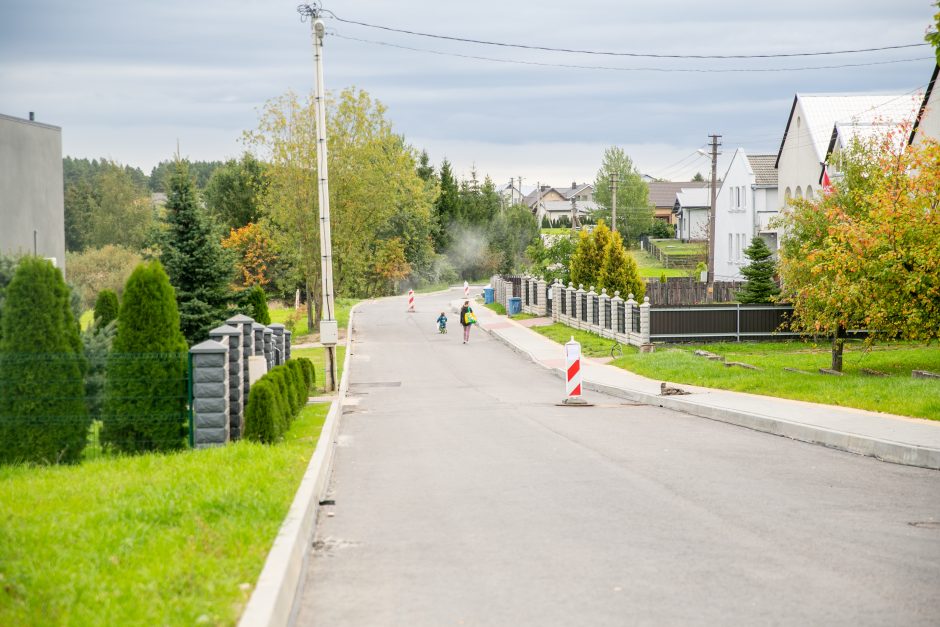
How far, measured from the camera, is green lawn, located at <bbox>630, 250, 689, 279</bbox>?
7706 cm

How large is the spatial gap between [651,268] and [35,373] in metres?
74.6

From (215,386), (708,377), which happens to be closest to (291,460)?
(215,386)

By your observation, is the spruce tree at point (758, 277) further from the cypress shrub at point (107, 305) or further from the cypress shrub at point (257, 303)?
the cypress shrub at point (107, 305)

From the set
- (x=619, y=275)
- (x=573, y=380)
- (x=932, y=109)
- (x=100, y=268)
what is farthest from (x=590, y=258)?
(x=100, y=268)

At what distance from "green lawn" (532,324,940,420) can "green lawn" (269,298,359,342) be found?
12.9 metres

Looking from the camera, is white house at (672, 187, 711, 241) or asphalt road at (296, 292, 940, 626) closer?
asphalt road at (296, 292, 940, 626)

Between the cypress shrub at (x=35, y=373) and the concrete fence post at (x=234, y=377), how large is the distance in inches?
116

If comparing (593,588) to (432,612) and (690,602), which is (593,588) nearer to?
(690,602)

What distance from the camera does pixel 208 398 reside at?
1315 centimetres

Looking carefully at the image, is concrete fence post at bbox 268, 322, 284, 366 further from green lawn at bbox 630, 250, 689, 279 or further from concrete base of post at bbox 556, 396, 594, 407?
green lawn at bbox 630, 250, 689, 279

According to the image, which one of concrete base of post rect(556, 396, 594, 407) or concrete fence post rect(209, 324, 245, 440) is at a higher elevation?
concrete fence post rect(209, 324, 245, 440)

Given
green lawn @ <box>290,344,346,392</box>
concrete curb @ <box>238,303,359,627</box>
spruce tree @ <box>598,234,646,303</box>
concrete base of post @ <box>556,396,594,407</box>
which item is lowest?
green lawn @ <box>290,344,346,392</box>

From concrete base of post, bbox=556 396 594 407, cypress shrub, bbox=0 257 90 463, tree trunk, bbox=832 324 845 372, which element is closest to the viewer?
cypress shrub, bbox=0 257 90 463

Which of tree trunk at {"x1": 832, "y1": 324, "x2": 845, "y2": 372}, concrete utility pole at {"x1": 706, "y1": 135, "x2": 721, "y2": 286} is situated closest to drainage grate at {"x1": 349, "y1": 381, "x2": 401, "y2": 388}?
tree trunk at {"x1": 832, "y1": 324, "x2": 845, "y2": 372}
